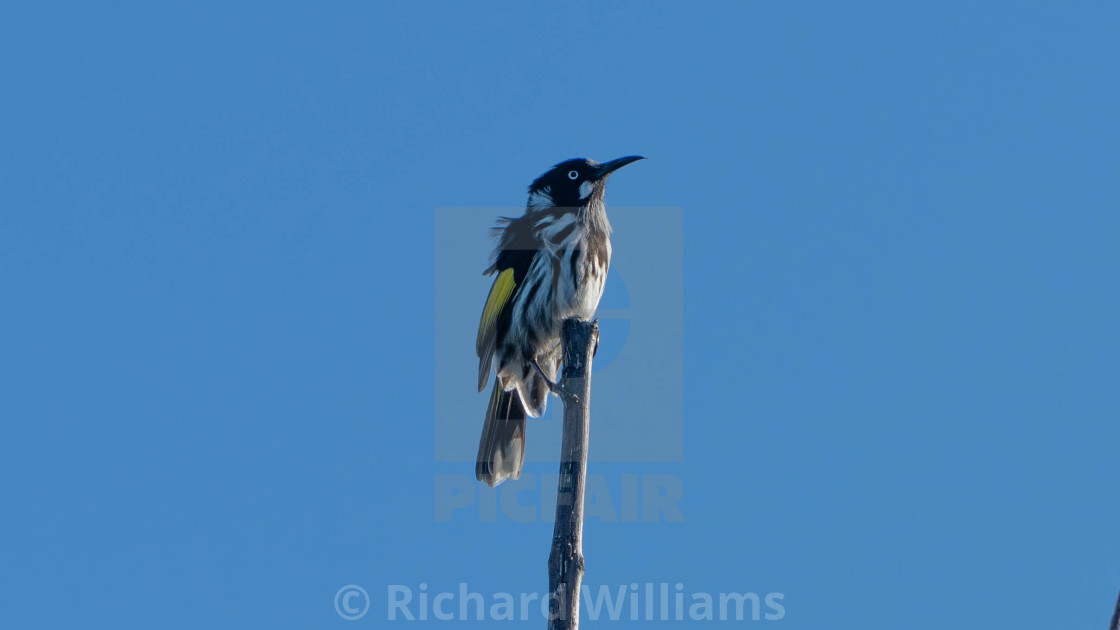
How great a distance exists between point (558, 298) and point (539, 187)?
50.6 inches

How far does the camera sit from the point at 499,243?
8.55m

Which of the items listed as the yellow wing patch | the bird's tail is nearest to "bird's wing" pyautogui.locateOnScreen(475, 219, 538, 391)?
the yellow wing patch

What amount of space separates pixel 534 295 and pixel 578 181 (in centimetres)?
113

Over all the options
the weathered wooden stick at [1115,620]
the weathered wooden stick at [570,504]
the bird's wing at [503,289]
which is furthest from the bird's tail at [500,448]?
the weathered wooden stick at [1115,620]

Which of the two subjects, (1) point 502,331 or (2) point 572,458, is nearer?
(2) point 572,458

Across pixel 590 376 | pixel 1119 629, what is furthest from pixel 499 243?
pixel 1119 629

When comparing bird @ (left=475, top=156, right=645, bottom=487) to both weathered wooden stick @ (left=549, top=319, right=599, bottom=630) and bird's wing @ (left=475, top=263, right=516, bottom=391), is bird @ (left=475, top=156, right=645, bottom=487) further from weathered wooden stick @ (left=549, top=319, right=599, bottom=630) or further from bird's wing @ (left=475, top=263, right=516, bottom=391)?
weathered wooden stick @ (left=549, top=319, right=599, bottom=630)

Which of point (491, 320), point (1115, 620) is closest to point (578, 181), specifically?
point (491, 320)

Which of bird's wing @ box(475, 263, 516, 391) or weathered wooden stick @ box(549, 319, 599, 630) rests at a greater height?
bird's wing @ box(475, 263, 516, 391)

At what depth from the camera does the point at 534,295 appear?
26.1 ft

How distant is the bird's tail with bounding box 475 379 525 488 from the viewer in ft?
26.7

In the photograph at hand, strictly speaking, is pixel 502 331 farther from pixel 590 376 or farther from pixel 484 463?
pixel 590 376

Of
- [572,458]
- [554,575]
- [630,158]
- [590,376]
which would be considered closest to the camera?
[554,575]

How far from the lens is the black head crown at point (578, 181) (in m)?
8.50
